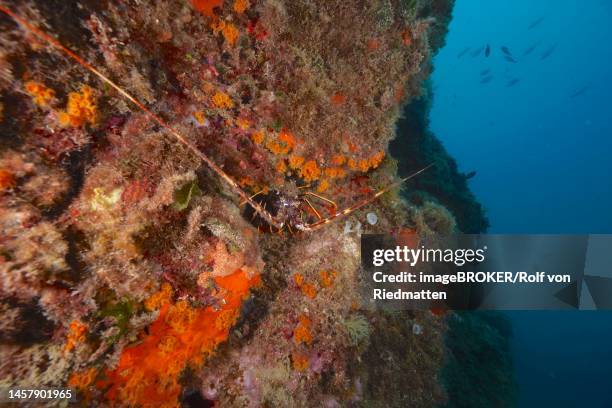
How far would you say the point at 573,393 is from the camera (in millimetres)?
25078

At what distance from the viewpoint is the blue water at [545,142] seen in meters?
27.8

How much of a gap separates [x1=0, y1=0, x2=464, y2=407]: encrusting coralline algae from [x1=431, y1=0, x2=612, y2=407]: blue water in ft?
84.5

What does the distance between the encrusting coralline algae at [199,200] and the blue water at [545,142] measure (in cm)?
2575

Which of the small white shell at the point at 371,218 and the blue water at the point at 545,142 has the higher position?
the blue water at the point at 545,142

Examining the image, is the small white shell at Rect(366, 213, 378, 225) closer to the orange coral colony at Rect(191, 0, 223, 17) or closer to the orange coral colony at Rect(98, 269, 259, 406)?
the orange coral colony at Rect(98, 269, 259, 406)

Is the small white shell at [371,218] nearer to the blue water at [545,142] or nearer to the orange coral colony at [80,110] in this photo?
the orange coral colony at [80,110]

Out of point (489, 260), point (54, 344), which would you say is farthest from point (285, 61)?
point (489, 260)

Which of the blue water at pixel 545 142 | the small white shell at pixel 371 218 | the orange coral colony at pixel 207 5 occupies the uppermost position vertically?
the blue water at pixel 545 142

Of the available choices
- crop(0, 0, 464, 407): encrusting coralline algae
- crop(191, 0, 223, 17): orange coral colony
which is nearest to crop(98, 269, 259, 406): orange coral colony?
crop(0, 0, 464, 407): encrusting coralline algae

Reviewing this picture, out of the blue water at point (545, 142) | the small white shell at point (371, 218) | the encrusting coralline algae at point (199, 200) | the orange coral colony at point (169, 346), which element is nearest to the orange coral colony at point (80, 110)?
the encrusting coralline algae at point (199, 200)

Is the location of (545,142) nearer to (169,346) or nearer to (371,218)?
(371,218)

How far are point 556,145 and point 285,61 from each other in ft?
335

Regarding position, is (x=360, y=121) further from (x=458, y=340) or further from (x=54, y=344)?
(x=458, y=340)

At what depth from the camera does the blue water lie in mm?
27844
